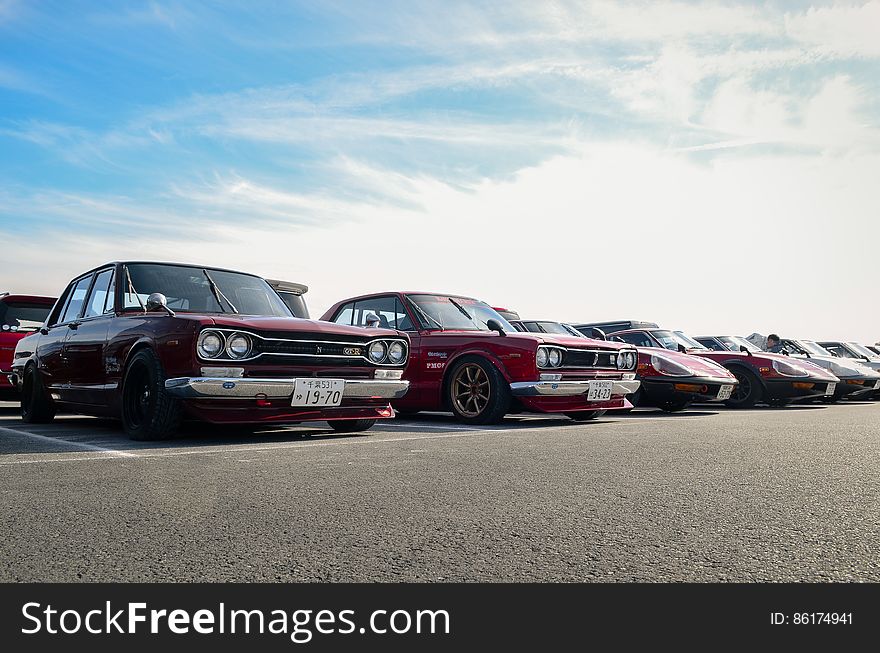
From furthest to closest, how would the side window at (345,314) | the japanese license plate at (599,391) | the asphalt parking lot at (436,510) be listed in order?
the side window at (345,314) < the japanese license plate at (599,391) < the asphalt parking lot at (436,510)

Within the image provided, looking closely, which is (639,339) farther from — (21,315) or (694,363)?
(21,315)

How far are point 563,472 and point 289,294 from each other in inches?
276

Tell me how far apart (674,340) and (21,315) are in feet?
32.5

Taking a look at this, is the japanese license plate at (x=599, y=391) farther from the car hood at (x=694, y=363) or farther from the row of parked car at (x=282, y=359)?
the car hood at (x=694, y=363)

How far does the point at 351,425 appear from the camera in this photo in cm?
773

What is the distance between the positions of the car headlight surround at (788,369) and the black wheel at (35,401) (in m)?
11.0

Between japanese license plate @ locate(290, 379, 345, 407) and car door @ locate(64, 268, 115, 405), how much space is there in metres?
1.82

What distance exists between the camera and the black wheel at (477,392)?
28.6ft

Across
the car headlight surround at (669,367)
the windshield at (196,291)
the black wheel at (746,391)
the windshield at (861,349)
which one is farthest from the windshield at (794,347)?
the windshield at (196,291)

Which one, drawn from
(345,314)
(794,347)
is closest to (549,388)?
(345,314)

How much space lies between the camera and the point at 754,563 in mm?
2832
